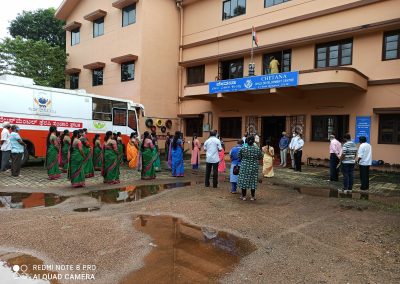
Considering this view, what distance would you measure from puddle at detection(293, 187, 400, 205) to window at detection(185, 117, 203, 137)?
11.4 meters

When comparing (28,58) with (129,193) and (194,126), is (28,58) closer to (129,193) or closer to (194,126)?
(194,126)

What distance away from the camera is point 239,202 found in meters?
7.48

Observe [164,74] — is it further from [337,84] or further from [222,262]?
[222,262]

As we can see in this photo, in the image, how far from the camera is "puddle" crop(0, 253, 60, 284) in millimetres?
3510

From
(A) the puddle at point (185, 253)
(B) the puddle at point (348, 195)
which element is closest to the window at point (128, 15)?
(B) the puddle at point (348, 195)

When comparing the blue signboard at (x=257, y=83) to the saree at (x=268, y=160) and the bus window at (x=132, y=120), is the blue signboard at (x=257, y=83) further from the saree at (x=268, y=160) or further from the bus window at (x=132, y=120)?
the bus window at (x=132, y=120)

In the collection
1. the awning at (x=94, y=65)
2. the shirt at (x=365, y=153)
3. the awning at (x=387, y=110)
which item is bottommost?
the shirt at (x=365, y=153)

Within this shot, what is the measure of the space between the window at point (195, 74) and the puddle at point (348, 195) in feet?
41.0

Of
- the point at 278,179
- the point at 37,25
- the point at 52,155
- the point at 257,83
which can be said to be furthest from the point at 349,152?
the point at 37,25

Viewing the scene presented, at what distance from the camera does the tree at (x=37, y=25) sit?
2905cm

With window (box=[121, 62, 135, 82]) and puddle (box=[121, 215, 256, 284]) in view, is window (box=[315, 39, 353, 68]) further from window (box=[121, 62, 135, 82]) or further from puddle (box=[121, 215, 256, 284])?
puddle (box=[121, 215, 256, 284])

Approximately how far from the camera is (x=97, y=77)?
22.2 meters

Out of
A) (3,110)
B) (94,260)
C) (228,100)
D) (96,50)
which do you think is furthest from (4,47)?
(94,260)

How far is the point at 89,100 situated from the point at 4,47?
11218mm
